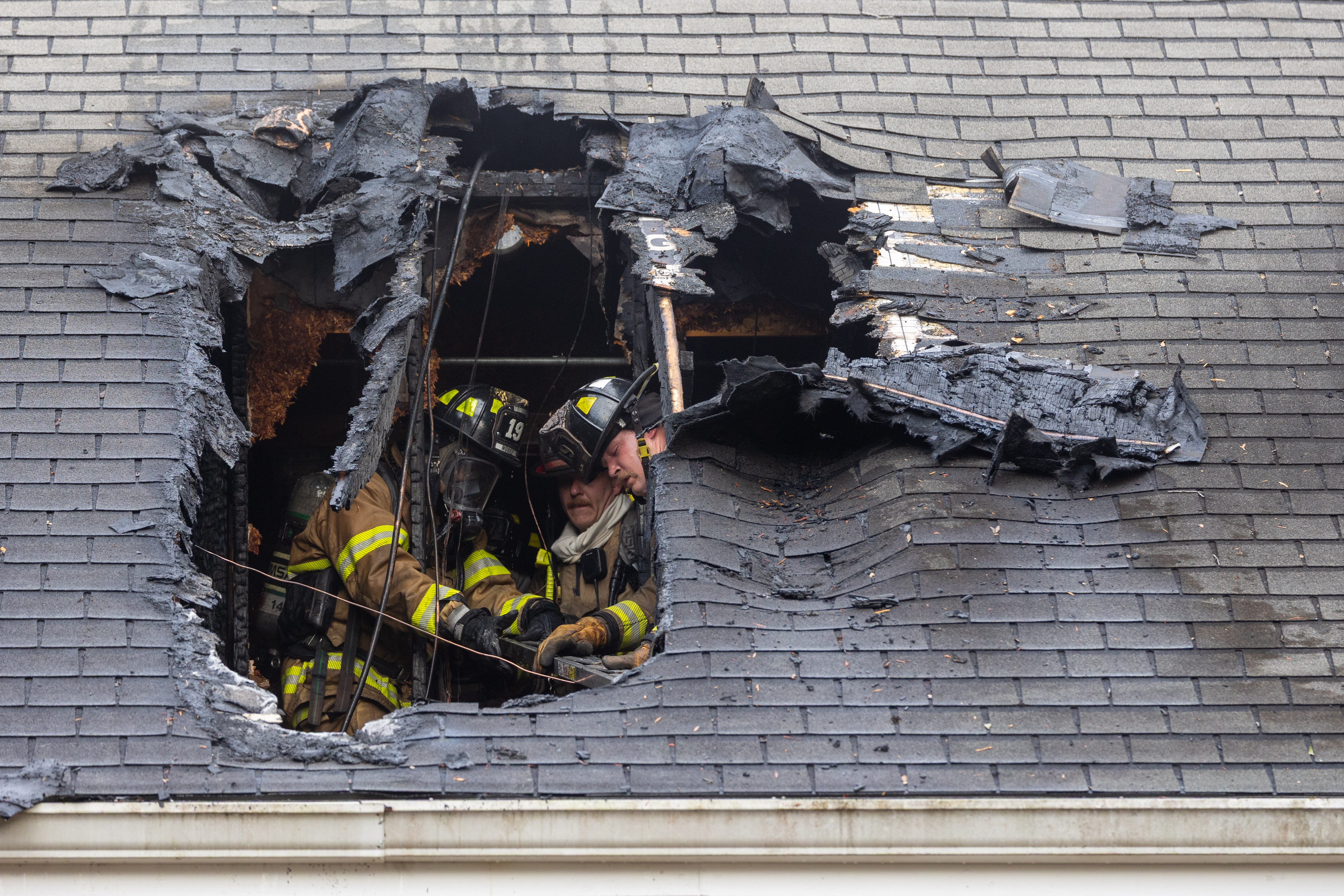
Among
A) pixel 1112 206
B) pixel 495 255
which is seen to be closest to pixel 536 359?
pixel 495 255

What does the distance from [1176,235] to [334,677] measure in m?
4.67

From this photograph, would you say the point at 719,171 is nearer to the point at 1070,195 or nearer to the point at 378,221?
the point at 378,221

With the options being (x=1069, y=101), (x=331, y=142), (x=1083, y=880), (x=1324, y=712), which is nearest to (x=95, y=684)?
(x=331, y=142)

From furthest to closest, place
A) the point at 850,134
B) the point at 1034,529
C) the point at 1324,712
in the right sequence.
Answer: the point at 850,134
the point at 1034,529
the point at 1324,712

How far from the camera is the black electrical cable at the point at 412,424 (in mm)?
5184

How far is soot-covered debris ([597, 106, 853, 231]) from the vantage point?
587 centimetres

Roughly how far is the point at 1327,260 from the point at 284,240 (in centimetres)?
501

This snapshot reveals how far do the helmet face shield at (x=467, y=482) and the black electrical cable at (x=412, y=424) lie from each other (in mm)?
265

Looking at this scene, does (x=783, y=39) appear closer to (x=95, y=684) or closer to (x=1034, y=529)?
(x=1034, y=529)

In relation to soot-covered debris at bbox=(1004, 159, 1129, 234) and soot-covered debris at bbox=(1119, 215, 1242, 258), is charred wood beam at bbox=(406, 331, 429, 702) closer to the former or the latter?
soot-covered debris at bbox=(1004, 159, 1129, 234)

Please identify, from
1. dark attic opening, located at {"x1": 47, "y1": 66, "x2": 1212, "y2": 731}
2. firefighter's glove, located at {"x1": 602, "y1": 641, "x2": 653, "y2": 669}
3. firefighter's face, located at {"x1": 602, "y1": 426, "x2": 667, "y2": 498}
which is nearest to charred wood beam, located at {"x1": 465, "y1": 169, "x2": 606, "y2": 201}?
dark attic opening, located at {"x1": 47, "y1": 66, "x2": 1212, "y2": 731}

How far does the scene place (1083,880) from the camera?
436cm

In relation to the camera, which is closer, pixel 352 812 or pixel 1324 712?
pixel 352 812

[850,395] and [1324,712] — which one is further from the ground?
[850,395]
